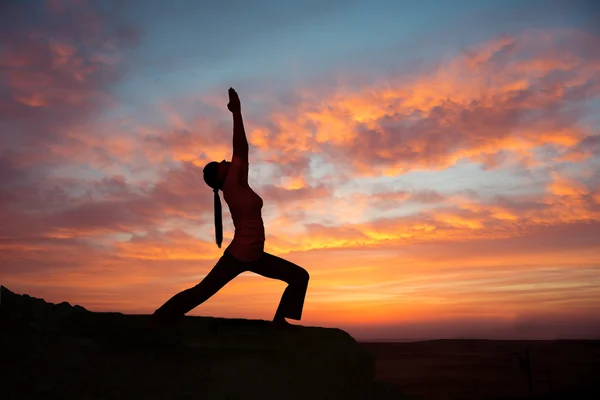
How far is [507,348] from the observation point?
40.7 m

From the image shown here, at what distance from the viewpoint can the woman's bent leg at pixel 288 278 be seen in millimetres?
5131

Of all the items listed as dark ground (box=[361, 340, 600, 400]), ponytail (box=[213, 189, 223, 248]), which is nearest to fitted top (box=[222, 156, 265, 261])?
ponytail (box=[213, 189, 223, 248])

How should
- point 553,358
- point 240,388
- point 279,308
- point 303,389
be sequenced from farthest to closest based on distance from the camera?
1. point 553,358
2. point 279,308
3. point 303,389
4. point 240,388

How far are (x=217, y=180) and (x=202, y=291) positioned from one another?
103 centimetres

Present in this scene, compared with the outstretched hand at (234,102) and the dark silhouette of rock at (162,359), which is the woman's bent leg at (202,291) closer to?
the dark silhouette of rock at (162,359)

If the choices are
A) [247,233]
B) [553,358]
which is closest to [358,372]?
[247,233]

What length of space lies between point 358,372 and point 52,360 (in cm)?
294

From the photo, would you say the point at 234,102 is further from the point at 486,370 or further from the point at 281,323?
the point at 486,370

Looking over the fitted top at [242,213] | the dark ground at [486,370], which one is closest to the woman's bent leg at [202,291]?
the fitted top at [242,213]

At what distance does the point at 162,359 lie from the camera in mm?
4574

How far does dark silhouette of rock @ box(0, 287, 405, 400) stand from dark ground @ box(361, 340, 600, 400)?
9982 millimetres

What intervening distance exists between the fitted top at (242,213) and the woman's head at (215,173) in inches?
2.3

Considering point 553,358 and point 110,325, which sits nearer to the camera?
point 110,325

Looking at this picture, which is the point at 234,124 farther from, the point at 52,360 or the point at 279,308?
the point at 52,360
